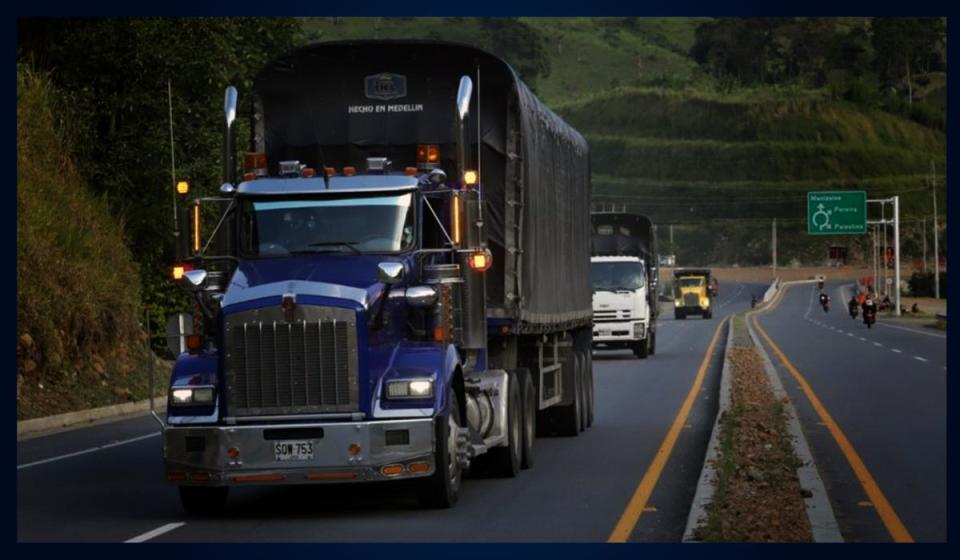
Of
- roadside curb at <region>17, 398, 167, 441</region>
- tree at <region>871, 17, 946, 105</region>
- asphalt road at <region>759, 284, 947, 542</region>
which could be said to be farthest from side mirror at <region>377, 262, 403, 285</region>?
tree at <region>871, 17, 946, 105</region>

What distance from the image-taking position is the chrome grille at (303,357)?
1475 centimetres

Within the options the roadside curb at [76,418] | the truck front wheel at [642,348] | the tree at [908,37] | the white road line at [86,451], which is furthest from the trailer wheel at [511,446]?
the tree at [908,37]

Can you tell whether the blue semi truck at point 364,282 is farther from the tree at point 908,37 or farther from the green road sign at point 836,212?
the tree at point 908,37

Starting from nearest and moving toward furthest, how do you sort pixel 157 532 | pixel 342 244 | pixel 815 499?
pixel 157 532 → pixel 815 499 → pixel 342 244

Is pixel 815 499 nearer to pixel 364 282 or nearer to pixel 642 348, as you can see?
pixel 364 282

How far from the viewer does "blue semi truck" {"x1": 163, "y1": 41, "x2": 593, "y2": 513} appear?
14758 millimetres

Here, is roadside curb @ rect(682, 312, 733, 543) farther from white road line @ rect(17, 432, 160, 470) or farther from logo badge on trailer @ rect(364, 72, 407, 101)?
white road line @ rect(17, 432, 160, 470)

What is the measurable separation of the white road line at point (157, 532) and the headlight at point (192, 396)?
3.15 feet

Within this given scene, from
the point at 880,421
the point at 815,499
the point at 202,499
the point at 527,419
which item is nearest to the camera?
the point at 815,499

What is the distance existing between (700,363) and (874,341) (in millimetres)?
17115

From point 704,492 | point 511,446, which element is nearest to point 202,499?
point 511,446

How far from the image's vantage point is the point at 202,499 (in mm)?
15477

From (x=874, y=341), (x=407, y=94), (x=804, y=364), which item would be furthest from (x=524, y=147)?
(x=874, y=341)

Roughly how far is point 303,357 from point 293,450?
2.41 ft
